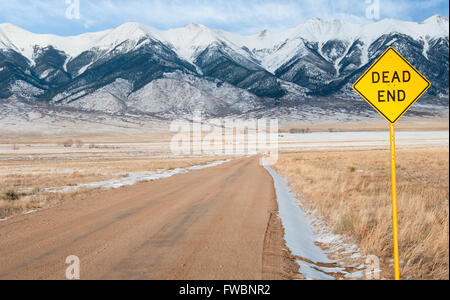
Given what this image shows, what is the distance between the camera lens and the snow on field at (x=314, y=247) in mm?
5422

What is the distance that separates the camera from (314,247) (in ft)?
23.0

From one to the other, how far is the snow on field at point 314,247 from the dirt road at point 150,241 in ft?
0.96

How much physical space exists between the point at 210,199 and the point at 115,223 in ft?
15.5

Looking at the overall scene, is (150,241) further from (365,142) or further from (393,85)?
(365,142)

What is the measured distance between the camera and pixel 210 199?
12.7 m

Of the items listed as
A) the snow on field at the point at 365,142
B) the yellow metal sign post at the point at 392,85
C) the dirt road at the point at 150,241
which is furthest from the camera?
the snow on field at the point at 365,142

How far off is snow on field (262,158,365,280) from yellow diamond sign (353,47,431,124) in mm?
2750

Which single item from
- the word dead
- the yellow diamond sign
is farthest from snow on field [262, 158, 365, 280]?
the word dead

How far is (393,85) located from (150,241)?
5.81 metres

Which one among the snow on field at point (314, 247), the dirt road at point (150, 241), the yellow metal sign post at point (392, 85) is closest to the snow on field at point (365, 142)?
the snow on field at point (314, 247)

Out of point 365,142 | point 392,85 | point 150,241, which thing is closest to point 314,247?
point 150,241

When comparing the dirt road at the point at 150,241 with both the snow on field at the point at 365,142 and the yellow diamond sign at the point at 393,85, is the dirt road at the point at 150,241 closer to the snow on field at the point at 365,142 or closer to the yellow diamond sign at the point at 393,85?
the yellow diamond sign at the point at 393,85

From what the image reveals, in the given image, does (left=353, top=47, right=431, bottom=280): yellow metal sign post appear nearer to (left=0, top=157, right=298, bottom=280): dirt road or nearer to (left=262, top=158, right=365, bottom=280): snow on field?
(left=262, top=158, right=365, bottom=280): snow on field

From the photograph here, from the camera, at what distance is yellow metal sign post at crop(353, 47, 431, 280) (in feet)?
17.7
